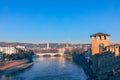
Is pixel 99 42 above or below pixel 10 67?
above

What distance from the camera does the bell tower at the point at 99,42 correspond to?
32925 mm

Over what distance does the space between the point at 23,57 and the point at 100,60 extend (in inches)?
1821

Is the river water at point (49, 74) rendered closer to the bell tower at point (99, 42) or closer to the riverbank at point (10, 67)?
the riverbank at point (10, 67)

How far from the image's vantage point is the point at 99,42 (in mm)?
33156

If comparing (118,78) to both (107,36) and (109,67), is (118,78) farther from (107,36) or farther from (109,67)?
(107,36)

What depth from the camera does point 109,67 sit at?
24484 millimetres

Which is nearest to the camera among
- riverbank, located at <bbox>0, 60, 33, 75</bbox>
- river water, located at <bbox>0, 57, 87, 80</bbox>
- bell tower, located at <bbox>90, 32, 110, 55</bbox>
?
bell tower, located at <bbox>90, 32, 110, 55</bbox>

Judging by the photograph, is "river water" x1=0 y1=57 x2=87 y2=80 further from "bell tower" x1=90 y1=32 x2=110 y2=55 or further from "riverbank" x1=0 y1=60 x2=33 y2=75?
"bell tower" x1=90 y1=32 x2=110 y2=55

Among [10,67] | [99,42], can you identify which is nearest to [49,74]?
[99,42]

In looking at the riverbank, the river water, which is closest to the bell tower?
the river water

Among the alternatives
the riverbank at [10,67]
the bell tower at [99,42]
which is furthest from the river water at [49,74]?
the bell tower at [99,42]

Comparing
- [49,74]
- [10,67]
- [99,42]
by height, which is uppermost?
[99,42]

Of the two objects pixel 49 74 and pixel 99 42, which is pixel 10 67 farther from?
pixel 99 42

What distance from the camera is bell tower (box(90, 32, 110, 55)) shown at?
108 ft
